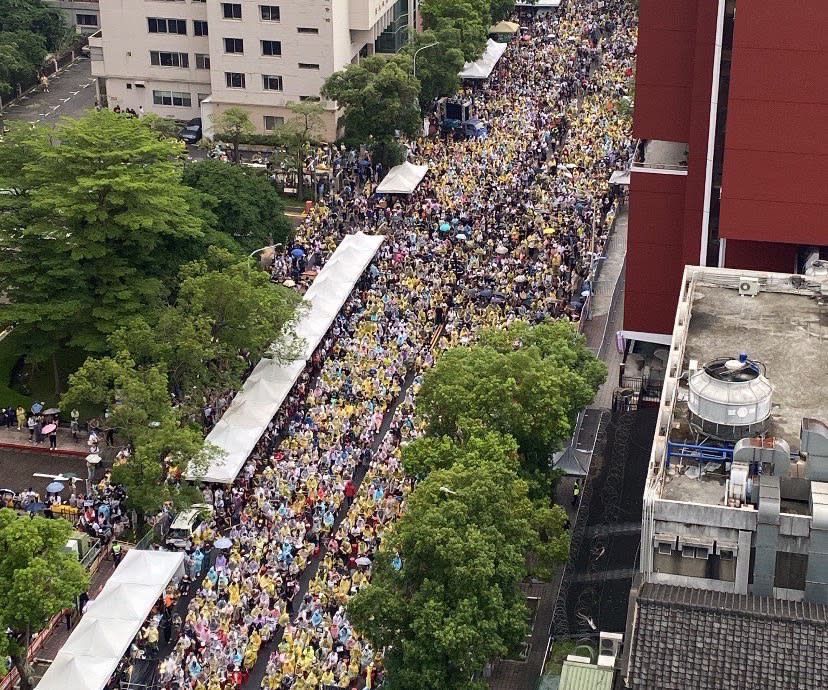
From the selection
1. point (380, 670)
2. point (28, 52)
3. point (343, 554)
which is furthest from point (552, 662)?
point (28, 52)

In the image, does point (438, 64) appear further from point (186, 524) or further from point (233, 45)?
point (186, 524)

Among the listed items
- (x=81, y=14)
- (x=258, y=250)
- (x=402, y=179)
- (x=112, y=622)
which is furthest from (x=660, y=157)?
(x=81, y=14)

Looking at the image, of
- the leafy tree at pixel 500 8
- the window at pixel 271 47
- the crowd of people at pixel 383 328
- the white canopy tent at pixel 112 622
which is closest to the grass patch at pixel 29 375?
the crowd of people at pixel 383 328

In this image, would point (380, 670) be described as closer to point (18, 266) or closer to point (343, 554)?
point (343, 554)

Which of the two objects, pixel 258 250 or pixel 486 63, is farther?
pixel 486 63

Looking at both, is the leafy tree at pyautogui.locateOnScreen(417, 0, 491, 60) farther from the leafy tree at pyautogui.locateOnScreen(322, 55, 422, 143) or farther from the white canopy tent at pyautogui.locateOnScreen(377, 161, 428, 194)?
the white canopy tent at pyautogui.locateOnScreen(377, 161, 428, 194)

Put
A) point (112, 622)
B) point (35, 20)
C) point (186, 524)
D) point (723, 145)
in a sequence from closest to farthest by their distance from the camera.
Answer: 1. point (112, 622)
2. point (186, 524)
3. point (723, 145)
4. point (35, 20)

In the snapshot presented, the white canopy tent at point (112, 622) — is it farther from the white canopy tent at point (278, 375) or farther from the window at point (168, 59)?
the window at point (168, 59)
